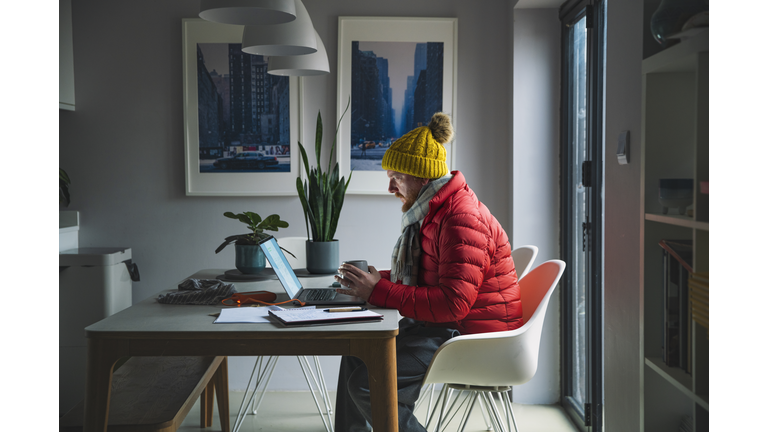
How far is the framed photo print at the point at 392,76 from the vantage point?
3.25 m

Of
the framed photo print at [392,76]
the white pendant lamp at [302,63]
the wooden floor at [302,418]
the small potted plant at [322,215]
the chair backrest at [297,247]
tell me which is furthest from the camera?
the framed photo print at [392,76]

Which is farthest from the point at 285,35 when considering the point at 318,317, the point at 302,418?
the point at 302,418

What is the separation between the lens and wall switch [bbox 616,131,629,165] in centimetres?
180

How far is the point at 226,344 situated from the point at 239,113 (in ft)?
6.96

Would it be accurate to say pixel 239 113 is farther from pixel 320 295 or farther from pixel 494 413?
pixel 494 413

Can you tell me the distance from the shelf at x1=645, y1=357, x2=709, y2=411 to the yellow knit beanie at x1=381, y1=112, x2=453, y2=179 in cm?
106

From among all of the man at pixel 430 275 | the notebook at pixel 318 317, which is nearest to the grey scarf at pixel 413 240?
the man at pixel 430 275

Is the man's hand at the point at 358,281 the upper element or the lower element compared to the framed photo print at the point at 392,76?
lower

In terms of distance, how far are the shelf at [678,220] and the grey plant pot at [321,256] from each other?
144cm

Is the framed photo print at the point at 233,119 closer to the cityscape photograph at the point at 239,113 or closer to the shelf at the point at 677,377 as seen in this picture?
the cityscape photograph at the point at 239,113

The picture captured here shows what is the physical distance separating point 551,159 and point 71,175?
287 centimetres

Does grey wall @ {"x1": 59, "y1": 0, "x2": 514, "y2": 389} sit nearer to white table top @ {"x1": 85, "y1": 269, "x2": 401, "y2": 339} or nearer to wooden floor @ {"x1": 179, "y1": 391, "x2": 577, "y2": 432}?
wooden floor @ {"x1": 179, "y1": 391, "x2": 577, "y2": 432}

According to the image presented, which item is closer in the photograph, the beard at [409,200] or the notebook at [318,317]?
the notebook at [318,317]
